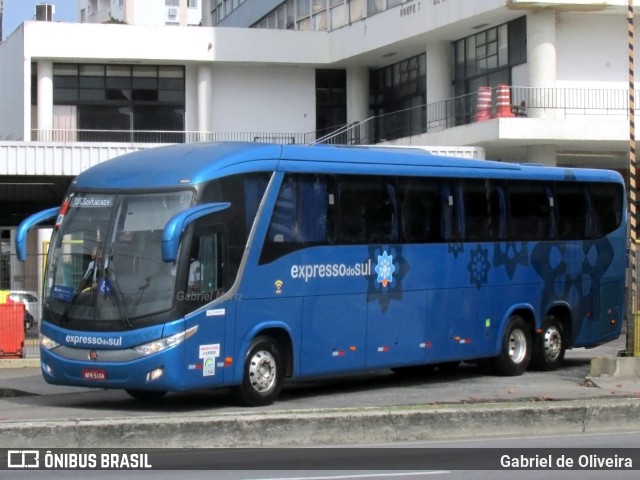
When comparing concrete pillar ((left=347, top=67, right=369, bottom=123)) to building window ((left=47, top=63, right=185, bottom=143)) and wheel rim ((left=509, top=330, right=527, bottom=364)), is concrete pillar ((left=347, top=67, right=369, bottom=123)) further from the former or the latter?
wheel rim ((left=509, top=330, right=527, bottom=364))

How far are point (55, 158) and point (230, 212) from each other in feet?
67.8

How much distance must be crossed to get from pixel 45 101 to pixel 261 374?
33.4m

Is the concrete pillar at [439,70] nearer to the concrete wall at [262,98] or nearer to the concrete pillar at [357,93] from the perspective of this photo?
the concrete pillar at [357,93]

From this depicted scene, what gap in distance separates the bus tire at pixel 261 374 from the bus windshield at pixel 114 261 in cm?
158

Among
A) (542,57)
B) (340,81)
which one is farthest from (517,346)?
(340,81)

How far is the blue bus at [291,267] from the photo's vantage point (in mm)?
14266

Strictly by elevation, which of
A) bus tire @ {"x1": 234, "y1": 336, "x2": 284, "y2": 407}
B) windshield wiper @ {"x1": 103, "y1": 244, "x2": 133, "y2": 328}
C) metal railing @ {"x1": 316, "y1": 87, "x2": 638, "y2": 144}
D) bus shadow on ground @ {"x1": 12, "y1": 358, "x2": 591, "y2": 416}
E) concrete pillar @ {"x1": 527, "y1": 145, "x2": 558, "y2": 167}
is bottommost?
bus shadow on ground @ {"x1": 12, "y1": 358, "x2": 591, "y2": 416}

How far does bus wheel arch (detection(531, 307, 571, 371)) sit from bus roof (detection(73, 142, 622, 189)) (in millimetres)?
4046

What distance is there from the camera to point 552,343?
20266 mm

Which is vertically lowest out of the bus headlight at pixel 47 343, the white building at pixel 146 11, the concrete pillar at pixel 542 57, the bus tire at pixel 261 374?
the bus tire at pixel 261 374

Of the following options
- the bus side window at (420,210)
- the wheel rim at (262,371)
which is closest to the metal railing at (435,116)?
the bus side window at (420,210)

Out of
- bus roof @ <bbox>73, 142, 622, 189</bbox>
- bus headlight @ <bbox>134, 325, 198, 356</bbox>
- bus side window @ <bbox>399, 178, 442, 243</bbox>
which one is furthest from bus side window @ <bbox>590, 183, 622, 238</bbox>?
bus headlight @ <bbox>134, 325, 198, 356</bbox>

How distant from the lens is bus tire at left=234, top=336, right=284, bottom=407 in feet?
49.0

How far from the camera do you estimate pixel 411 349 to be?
17.5 metres
